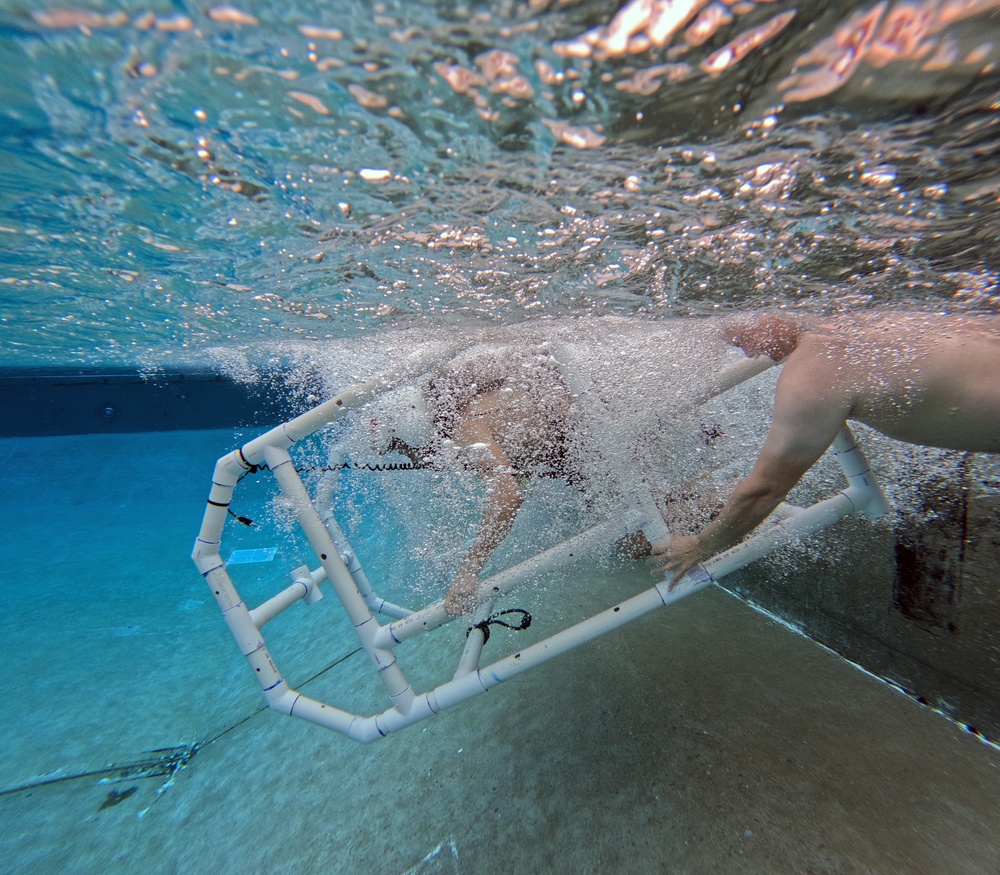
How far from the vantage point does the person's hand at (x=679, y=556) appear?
8.16 feet

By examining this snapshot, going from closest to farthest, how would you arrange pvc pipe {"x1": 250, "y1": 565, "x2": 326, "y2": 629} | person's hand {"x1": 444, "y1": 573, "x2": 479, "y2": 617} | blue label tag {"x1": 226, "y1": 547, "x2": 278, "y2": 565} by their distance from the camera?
person's hand {"x1": 444, "y1": 573, "x2": 479, "y2": 617} → pvc pipe {"x1": 250, "y1": 565, "x2": 326, "y2": 629} → blue label tag {"x1": 226, "y1": 547, "x2": 278, "y2": 565}

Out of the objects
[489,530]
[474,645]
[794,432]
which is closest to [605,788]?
[474,645]

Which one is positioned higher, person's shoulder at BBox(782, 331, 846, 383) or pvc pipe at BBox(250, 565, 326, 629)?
person's shoulder at BBox(782, 331, 846, 383)

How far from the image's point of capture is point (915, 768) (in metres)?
2.38

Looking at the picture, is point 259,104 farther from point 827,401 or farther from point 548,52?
point 827,401

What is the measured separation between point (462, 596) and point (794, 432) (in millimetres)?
2099

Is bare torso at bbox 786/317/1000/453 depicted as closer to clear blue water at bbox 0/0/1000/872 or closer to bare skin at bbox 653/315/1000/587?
bare skin at bbox 653/315/1000/587

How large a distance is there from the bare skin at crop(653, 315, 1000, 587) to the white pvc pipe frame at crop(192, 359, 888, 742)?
266mm

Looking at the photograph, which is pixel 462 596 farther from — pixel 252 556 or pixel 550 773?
pixel 252 556

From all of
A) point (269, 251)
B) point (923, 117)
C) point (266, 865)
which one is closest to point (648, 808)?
point (266, 865)

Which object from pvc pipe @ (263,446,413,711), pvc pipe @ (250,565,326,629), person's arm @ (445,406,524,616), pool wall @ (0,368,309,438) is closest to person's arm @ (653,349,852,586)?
person's arm @ (445,406,524,616)

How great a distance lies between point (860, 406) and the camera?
222 centimetres

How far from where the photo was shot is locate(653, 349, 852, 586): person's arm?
80.4 inches

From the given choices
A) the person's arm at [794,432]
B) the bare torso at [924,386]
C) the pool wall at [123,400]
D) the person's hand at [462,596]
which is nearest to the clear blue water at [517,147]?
Answer: the bare torso at [924,386]
